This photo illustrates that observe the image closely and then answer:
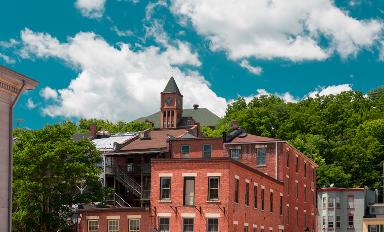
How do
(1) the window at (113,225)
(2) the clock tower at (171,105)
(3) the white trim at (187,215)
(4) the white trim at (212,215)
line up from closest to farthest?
(4) the white trim at (212,215), (3) the white trim at (187,215), (1) the window at (113,225), (2) the clock tower at (171,105)

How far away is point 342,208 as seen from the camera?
9981 cm

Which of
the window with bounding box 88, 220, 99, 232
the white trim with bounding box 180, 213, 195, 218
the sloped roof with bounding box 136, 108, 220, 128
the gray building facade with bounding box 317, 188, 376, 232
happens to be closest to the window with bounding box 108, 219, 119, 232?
the window with bounding box 88, 220, 99, 232

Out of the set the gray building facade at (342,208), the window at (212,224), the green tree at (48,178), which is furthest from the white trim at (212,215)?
the gray building facade at (342,208)

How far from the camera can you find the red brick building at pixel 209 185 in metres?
52.8

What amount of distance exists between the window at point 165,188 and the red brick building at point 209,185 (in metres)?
0.07

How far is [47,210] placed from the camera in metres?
61.0

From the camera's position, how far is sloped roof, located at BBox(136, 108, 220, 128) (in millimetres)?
168875

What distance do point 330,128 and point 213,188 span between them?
227 ft

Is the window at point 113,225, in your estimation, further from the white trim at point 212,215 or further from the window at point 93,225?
the white trim at point 212,215

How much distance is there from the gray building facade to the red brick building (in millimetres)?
19727

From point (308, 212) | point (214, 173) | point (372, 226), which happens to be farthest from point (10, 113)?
point (372, 226)

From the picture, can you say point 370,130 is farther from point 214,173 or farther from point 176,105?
point 214,173

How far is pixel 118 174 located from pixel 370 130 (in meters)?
51.7

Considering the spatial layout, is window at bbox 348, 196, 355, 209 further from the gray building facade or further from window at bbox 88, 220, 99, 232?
window at bbox 88, 220, 99, 232
